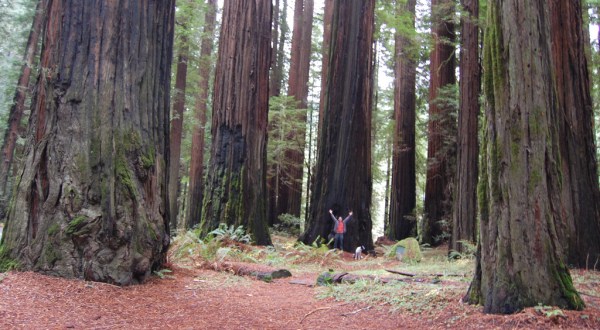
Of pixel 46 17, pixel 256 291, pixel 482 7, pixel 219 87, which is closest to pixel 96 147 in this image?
pixel 46 17

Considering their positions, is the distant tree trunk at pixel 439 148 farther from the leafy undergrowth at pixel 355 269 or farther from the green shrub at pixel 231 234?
the green shrub at pixel 231 234

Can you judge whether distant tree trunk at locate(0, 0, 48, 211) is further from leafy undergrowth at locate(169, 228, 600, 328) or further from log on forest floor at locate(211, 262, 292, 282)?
log on forest floor at locate(211, 262, 292, 282)

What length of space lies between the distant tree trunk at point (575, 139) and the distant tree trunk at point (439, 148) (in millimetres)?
7492

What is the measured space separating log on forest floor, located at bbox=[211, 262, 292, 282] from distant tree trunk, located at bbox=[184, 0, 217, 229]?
26.0ft

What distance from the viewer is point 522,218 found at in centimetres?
380

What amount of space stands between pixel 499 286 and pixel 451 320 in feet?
1.61

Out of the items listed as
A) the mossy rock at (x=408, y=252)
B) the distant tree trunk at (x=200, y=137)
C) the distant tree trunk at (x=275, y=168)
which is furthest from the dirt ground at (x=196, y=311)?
the distant tree trunk at (x=275, y=168)

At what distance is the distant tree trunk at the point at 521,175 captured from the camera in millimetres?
3777

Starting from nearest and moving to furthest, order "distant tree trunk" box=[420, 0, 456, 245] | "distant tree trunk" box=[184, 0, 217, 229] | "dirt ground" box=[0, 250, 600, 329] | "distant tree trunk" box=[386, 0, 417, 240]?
"dirt ground" box=[0, 250, 600, 329] → "distant tree trunk" box=[420, 0, 456, 245] → "distant tree trunk" box=[184, 0, 217, 229] → "distant tree trunk" box=[386, 0, 417, 240]

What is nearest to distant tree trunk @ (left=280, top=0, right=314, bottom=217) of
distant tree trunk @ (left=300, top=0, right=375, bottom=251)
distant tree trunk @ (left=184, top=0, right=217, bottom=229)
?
distant tree trunk @ (left=184, top=0, right=217, bottom=229)

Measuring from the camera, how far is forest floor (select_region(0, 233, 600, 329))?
11.3 feet

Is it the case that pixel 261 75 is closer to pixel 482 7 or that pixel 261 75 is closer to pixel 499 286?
pixel 482 7

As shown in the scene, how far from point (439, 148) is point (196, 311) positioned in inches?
532

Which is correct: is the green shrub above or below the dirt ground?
above
